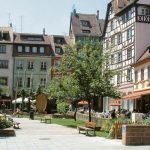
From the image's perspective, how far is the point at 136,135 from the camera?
20.0 meters

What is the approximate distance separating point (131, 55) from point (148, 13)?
575 cm

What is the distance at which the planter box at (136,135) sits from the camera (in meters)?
19.8

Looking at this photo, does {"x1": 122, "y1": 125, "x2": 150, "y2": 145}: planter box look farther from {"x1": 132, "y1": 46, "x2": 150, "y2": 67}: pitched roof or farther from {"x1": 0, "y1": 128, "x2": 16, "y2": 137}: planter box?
{"x1": 132, "y1": 46, "x2": 150, "y2": 67}: pitched roof

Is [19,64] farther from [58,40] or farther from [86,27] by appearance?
[86,27]

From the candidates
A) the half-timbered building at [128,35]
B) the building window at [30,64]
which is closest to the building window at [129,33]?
the half-timbered building at [128,35]

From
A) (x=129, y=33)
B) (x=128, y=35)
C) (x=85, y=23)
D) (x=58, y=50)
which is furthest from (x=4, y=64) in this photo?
(x=129, y=33)

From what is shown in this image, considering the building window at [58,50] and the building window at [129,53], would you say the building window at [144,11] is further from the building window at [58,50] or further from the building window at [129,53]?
the building window at [58,50]

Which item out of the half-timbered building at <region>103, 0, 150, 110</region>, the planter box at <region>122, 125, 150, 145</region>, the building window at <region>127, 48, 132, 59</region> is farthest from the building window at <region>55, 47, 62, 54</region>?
the planter box at <region>122, 125, 150, 145</region>

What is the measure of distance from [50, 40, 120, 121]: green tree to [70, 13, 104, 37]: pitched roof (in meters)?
45.8

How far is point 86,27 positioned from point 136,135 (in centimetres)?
6470

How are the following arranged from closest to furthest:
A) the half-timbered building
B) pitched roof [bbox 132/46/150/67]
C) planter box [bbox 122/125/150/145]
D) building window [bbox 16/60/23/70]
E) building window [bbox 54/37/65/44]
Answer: planter box [bbox 122/125/150/145], pitched roof [bbox 132/46/150/67], the half-timbered building, building window [bbox 16/60/23/70], building window [bbox 54/37/65/44]

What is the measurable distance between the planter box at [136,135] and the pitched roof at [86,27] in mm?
61531

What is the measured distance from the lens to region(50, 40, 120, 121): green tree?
3356cm

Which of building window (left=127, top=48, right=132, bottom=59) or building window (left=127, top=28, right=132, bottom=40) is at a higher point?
building window (left=127, top=28, right=132, bottom=40)
